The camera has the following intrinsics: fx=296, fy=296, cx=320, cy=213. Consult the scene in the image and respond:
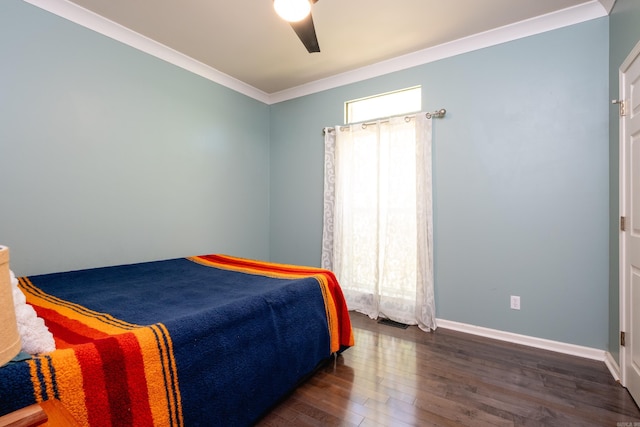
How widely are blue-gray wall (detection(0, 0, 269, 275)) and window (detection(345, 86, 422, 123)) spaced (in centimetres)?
143

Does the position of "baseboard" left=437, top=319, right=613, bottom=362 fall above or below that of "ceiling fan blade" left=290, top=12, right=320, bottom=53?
below

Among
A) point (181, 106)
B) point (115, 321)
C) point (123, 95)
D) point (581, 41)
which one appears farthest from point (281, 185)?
point (581, 41)

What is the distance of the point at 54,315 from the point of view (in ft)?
4.51

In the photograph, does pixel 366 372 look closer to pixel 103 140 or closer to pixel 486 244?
pixel 486 244

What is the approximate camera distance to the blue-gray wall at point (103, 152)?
6.82 ft

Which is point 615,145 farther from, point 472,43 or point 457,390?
point 457,390

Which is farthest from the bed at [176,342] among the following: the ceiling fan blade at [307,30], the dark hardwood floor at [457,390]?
the ceiling fan blade at [307,30]

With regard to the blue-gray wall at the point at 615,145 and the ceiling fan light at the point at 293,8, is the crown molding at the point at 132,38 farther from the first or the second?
the blue-gray wall at the point at 615,145

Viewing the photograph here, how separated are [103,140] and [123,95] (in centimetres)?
45

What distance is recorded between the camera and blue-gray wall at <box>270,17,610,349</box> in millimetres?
2271

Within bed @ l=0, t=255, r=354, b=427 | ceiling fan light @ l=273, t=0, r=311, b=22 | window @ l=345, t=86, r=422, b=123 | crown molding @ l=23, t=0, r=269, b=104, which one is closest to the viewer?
bed @ l=0, t=255, r=354, b=427

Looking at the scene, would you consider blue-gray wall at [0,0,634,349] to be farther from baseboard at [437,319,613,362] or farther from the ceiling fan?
the ceiling fan

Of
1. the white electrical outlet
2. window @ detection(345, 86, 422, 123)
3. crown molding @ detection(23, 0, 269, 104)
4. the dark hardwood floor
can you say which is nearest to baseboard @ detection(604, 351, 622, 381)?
the dark hardwood floor

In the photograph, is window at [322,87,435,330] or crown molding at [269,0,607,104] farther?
window at [322,87,435,330]
